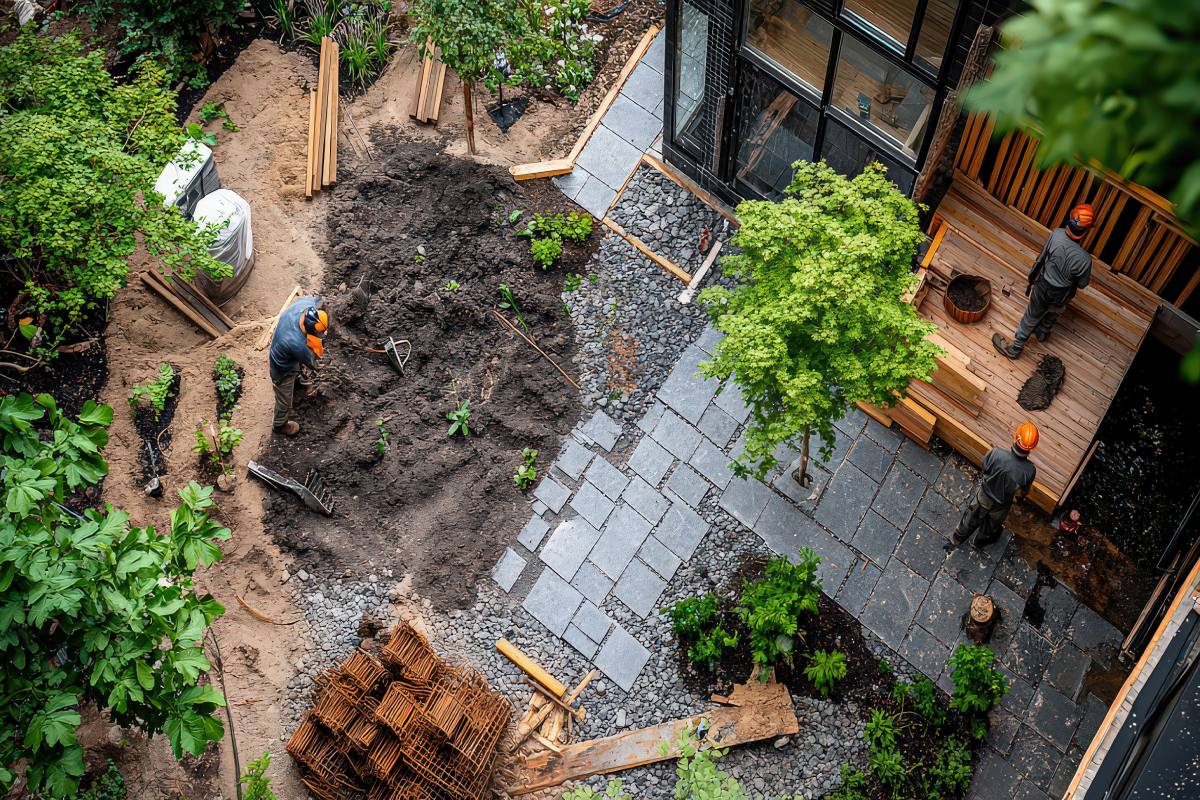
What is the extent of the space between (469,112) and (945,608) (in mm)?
7750

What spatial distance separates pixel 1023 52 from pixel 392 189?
9.88 m

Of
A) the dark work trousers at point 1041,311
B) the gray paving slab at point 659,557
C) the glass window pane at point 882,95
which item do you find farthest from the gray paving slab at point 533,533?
the dark work trousers at point 1041,311

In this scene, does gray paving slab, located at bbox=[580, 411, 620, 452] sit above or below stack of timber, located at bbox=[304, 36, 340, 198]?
below

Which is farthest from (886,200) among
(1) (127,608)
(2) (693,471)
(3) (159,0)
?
(3) (159,0)

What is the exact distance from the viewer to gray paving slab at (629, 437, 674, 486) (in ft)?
36.1

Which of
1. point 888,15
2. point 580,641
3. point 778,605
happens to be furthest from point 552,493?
point 888,15

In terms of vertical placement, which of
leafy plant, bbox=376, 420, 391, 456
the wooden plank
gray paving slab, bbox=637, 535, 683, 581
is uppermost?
gray paving slab, bbox=637, 535, 683, 581

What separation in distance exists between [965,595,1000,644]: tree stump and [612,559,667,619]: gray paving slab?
10.2 feet

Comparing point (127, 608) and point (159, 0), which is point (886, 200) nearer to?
point (127, 608)

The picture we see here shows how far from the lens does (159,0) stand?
41.2ft

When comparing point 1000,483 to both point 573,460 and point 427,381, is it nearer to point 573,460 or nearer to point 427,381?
point 573,460

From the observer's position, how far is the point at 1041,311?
10.4m

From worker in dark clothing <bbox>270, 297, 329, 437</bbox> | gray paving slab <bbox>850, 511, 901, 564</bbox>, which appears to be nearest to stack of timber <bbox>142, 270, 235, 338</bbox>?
worker in dark clothing <bbox>270, 297, 329, 437</bbox>

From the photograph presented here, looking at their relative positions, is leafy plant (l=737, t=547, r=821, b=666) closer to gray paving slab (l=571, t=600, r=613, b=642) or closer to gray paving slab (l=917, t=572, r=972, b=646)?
gray paving slab (l=917, t=572, r=972, b=646)
